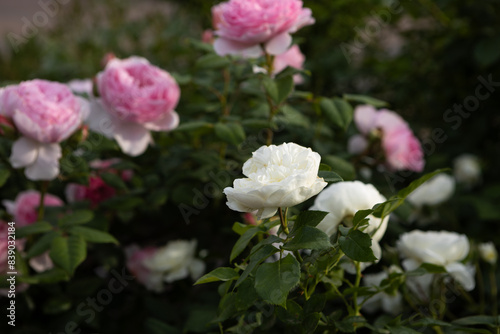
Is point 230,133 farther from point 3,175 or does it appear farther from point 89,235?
point 3,175

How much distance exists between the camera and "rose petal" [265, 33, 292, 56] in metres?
0.98

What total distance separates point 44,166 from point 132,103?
22cm

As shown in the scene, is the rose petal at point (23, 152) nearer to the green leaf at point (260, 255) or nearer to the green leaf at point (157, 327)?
the green leaf at point (157, 327)

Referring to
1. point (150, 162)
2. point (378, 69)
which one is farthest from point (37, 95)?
point (378, 69)

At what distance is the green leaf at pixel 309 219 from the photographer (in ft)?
1.96

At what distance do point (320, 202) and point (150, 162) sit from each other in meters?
0.73

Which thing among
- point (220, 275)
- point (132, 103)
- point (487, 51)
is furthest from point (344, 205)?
point (487, 51)

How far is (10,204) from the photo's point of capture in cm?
119

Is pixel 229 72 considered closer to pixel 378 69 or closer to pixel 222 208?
pixel 222 208

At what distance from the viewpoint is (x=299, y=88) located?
6.43ft

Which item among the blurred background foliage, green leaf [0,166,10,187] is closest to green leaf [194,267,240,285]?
the blurred background foliage

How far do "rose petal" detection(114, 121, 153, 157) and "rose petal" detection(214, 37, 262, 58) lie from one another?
0.27 metres

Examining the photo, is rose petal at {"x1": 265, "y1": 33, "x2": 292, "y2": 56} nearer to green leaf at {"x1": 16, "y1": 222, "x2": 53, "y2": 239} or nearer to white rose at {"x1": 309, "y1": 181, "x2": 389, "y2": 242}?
white rose at {"x1": 309, "y1": 181, "x2": 389, "y2": 242}

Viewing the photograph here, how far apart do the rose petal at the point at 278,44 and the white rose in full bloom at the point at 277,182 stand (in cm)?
41
